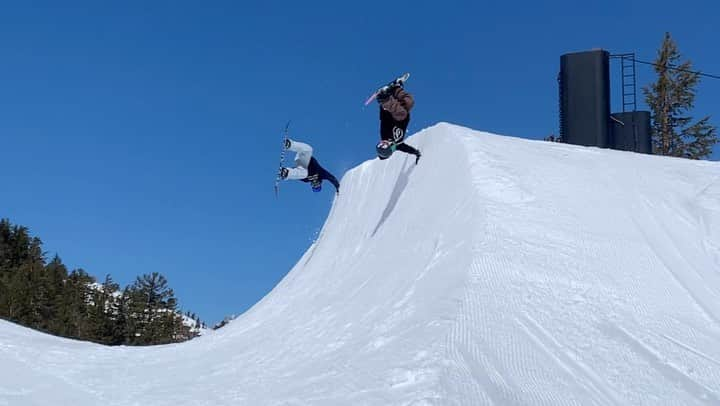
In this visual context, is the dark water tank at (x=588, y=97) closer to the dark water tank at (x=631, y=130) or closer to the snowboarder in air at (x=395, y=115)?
the dark water tank at (x=631, y=130)

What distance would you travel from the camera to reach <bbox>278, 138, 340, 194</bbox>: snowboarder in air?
42.4 ft

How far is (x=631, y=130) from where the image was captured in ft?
50.4

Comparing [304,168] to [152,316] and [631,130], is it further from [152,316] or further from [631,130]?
[152,316]

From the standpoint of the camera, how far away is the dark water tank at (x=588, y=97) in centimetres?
1475

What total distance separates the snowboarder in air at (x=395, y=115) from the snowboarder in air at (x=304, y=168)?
352 centimetres

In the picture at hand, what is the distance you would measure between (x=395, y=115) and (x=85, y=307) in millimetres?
31624

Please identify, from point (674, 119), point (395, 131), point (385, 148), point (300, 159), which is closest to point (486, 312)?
point (385, 148)

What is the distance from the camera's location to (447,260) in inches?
227

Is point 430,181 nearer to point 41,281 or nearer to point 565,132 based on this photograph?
point 565,132

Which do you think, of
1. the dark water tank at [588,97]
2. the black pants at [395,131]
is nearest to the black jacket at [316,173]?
the black pants at [395,131]

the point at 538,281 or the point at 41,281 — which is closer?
the point at 538,281

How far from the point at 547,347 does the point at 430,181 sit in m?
4.26

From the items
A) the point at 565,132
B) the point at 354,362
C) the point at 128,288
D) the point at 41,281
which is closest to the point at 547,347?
the point at 354,362

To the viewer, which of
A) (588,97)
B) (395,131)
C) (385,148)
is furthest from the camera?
(588,97)
